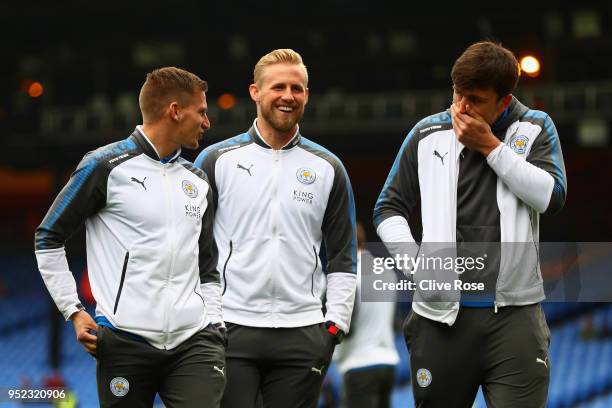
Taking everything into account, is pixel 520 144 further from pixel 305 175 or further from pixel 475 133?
pixel 305 175

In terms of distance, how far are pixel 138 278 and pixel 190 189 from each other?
459mm

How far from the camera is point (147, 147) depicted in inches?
171

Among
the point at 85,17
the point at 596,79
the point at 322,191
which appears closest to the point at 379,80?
the point at 596,79

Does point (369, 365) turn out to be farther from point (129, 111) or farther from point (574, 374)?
point (129, 111)

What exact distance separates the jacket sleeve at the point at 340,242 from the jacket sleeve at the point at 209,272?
612mm

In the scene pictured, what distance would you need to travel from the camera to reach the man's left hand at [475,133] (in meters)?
3.91

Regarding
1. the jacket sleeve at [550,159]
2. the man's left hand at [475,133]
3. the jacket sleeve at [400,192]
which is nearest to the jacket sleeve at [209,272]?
the jacket sleeve at [400,192]

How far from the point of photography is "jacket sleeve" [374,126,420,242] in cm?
421

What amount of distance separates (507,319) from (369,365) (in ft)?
13.1

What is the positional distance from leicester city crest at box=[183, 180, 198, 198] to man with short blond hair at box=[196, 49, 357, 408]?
1.08 ft

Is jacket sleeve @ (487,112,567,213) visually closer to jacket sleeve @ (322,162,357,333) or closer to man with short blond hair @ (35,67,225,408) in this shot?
jacket sleeve @ (322,162,357,333)

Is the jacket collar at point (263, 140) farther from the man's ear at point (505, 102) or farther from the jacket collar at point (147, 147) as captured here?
the man's ear at point (505, 102)

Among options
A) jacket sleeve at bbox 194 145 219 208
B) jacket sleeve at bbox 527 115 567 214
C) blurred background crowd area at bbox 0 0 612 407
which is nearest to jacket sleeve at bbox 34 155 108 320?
jacket sleeve at bbox 194 145 219 208

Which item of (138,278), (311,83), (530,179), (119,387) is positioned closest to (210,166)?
(138,278)
